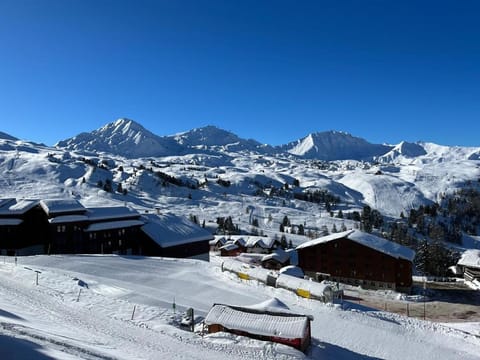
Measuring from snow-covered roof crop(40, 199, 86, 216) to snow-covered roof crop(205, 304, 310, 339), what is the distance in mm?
34225

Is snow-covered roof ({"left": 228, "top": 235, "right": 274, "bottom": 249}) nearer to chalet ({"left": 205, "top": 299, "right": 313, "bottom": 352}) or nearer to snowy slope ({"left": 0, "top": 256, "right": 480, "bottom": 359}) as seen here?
snowy slope ({"left": 0, "top": 256, "right": 480, "bottom": 359})

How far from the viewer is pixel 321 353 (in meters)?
21.3

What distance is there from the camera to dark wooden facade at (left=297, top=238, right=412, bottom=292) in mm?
54219

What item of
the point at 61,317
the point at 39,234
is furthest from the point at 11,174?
the point at 61,317

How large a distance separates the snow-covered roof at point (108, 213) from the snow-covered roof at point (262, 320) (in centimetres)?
3479

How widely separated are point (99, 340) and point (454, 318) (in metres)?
37.9

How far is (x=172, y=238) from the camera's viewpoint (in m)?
56.7

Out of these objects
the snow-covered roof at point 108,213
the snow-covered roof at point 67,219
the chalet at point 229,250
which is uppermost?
the snow-covered roof at point 108,213

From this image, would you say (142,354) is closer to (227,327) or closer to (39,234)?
(227,327)

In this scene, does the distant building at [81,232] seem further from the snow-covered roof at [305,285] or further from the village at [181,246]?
the snow-covered roof at [305,285]

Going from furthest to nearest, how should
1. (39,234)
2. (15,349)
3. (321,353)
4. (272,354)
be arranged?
(39,234), (321,353), (272,354), (15,349)

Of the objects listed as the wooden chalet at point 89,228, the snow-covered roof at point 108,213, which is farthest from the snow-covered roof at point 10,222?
the snow-covered roof at point 108,213

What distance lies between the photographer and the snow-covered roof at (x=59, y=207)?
161ft

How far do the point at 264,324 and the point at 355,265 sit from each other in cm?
3940
